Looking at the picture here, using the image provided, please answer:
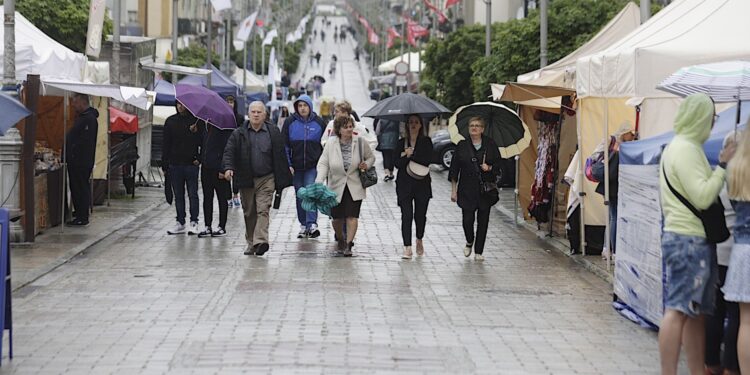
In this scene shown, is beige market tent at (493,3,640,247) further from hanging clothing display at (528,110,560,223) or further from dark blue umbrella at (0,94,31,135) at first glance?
dark blue umbrella at (0,94,31,135)

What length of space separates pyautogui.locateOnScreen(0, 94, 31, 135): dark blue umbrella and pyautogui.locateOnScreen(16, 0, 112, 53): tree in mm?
22909

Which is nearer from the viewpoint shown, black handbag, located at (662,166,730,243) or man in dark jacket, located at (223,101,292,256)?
black handbag, located at (662,166,730,243)

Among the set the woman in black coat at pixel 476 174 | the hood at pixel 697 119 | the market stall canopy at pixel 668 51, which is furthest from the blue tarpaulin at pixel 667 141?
the woman in black coat at pixel 476 174

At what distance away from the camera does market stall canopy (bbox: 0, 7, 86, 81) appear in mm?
15391

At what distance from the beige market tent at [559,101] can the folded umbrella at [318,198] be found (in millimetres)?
2850

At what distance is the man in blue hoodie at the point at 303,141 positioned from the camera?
15.5 meters

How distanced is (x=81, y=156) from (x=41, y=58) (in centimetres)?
159

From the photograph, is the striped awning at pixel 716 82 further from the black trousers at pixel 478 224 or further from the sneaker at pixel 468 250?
the sneaker at pixel 468 250

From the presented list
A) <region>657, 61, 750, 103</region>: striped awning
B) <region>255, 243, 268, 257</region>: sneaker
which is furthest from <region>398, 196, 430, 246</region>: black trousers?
<region>657, 61, 750, 103</region>: striped awning

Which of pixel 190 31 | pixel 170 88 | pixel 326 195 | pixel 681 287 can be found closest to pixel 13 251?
pixel 326 195

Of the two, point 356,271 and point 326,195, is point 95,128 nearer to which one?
point 326,195

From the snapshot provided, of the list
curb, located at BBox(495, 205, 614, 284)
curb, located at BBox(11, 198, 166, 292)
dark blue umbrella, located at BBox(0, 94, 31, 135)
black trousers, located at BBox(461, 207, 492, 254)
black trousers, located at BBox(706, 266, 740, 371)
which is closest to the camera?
black trousers, located at BBox(706, 266, 740, 371)

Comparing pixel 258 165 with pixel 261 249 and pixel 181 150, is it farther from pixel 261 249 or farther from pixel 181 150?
pixel 181 150

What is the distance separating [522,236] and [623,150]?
7135 millimetres
